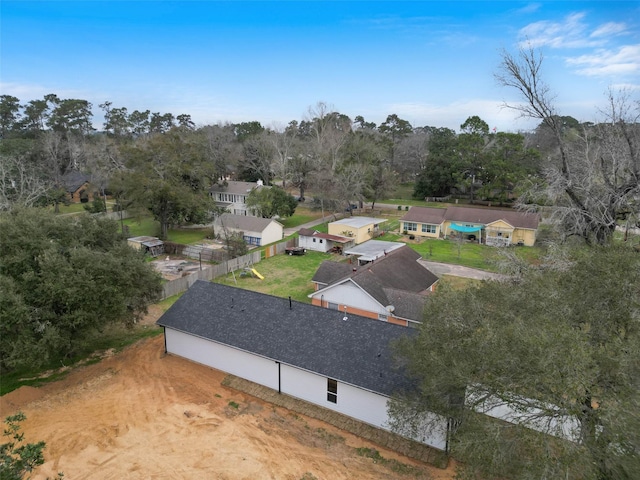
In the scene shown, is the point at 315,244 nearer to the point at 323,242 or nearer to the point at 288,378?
the point at 323,242

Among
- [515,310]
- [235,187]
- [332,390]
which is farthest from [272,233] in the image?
[515,310]

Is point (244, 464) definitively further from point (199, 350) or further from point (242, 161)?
point (242, 161)

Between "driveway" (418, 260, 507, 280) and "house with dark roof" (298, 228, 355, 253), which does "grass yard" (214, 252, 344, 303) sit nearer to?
"house with dark roof" (298, 228, 355, 253)

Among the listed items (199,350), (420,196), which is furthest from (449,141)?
(199,350)

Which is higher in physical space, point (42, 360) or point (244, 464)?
point (42, 360)

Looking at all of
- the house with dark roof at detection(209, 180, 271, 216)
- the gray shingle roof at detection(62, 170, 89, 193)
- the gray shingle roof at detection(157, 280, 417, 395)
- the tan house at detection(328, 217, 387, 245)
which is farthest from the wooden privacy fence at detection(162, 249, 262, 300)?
the gray shingle roof at detection(62, 170, 89, 193)

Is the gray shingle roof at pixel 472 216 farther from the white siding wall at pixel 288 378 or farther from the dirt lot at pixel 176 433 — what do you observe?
the dirt lot at pixel 176 433

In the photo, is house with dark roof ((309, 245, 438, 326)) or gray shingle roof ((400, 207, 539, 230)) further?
gray shingle roof ((400, 207, 539, 230))

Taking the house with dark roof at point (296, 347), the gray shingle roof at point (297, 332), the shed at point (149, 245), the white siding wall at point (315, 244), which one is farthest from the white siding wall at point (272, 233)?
the house with dark roof at point (296, 347)
